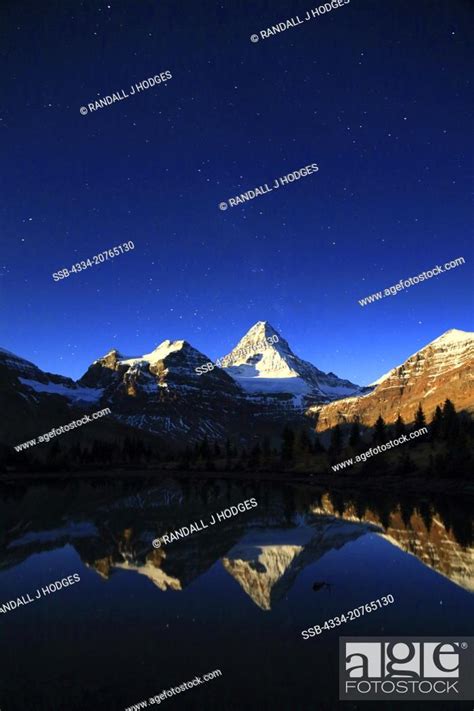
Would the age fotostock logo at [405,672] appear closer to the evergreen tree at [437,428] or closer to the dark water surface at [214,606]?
the dark water surface at [214,606]

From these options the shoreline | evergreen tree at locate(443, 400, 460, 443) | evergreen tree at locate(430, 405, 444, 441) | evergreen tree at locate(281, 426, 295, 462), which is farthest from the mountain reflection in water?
evergreen tree at locate(281, 426, 295, 462)

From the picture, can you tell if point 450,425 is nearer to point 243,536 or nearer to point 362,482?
point 362,482

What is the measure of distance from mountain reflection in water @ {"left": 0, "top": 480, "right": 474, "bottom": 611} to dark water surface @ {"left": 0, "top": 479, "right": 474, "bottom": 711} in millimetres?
165

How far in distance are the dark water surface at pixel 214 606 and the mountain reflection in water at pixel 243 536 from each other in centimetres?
16

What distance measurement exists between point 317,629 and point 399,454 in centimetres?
9245

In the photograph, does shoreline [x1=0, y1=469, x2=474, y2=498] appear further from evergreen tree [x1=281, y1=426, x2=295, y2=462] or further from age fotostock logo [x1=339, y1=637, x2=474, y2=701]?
age fotostock logo [x1=339, y1=637, x2=474, y2=701]

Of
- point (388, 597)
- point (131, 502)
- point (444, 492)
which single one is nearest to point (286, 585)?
point (388, 597)

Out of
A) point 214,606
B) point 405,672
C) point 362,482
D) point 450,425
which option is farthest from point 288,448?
point 405,672

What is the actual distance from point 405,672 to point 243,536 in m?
24.1

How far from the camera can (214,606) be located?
1886 cm

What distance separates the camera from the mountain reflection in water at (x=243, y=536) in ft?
79.5

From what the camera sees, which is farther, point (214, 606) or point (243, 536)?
point (243, 536)

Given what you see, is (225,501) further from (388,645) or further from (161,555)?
(388,645)

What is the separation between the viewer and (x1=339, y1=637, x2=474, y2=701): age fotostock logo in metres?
11.9
